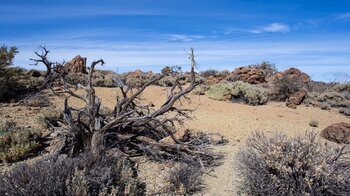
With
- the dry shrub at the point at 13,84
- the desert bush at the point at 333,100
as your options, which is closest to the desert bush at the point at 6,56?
the dry shrub at the point at 13,84

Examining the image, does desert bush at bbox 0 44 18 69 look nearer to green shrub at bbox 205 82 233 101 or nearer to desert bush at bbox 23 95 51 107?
desert bush at bbox 23 95 51 107

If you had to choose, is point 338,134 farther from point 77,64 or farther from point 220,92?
point 77,64

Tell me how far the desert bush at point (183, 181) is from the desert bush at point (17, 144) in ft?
10.1

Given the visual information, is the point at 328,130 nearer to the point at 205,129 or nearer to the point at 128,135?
the point at 205,129

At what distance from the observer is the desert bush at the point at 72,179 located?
13.9 feet

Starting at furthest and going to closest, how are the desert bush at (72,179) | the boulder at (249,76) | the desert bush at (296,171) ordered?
the boulder at (249,76) → the desert bush at (296,171) → the desert bush at (72,179)

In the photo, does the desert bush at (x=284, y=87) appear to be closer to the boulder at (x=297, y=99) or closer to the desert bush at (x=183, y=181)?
the boulder at (x=297, y=99)

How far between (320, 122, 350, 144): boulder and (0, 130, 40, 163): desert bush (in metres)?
7.77

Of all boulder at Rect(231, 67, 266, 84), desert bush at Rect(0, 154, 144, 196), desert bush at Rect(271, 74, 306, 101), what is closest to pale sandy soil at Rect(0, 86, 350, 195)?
desert bush at Rect(0, 154, 144, 196)

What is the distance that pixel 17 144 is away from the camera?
666 centimetres

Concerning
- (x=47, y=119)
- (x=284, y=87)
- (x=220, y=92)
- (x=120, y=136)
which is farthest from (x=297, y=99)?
(x=47, y=119)

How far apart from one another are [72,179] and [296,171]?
3.06 m

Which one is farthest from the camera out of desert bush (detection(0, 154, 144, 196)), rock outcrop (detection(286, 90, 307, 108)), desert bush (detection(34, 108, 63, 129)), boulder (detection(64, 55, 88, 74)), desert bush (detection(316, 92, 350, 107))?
boulder (detection(64, 55, 88, 74))

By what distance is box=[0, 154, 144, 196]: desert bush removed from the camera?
425 centimetres
